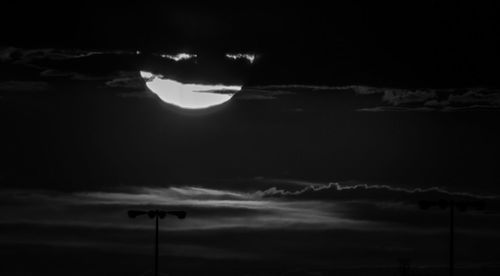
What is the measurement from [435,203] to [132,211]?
15.5 m

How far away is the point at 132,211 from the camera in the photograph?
204 feet

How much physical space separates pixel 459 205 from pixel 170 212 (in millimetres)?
14631

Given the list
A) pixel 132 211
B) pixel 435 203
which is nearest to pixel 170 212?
pixel 132 211

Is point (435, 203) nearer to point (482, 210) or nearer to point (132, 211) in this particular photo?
point (482, 210)

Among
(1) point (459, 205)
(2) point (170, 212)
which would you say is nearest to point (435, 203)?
(1) point (459, 205)

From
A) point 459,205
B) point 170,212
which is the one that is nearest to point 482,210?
point 459,205

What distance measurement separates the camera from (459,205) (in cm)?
6025

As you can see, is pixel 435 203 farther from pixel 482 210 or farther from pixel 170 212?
pixel 170 212

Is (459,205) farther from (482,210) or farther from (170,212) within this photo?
(170,212)

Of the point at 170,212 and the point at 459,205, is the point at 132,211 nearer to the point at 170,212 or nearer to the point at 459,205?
the point at 170,212

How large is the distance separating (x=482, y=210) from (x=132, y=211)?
58.4 feet

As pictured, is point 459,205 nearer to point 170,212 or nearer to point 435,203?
point 435,203

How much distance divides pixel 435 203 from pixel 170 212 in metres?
13.4

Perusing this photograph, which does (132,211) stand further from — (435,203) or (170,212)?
(435,203)
